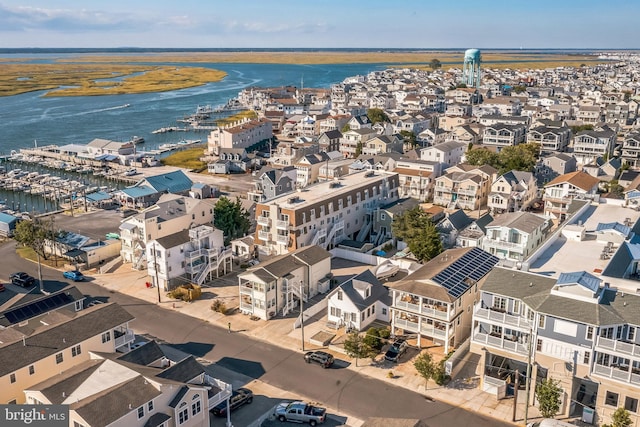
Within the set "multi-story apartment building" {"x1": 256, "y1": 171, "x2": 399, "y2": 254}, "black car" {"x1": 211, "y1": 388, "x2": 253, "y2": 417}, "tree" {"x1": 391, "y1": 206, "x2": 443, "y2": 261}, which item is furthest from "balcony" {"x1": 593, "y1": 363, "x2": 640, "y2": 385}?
"multi-story apartment building" {"x1": 256, "y1": 171, "x2": 399, "y2": 254}

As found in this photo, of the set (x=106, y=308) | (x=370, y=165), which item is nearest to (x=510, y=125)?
(x=370, y=165)

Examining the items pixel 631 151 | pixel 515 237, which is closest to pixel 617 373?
pixel 515 237

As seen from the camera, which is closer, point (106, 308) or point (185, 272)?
point (106, 308)

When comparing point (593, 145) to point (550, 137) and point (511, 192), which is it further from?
point (511, 192)

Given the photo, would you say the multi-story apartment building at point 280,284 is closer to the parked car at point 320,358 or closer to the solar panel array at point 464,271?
the parked car at point 320,358

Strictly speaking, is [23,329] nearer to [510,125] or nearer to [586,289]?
[586,289]

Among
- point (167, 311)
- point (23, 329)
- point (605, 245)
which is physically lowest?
point (167, 311)
